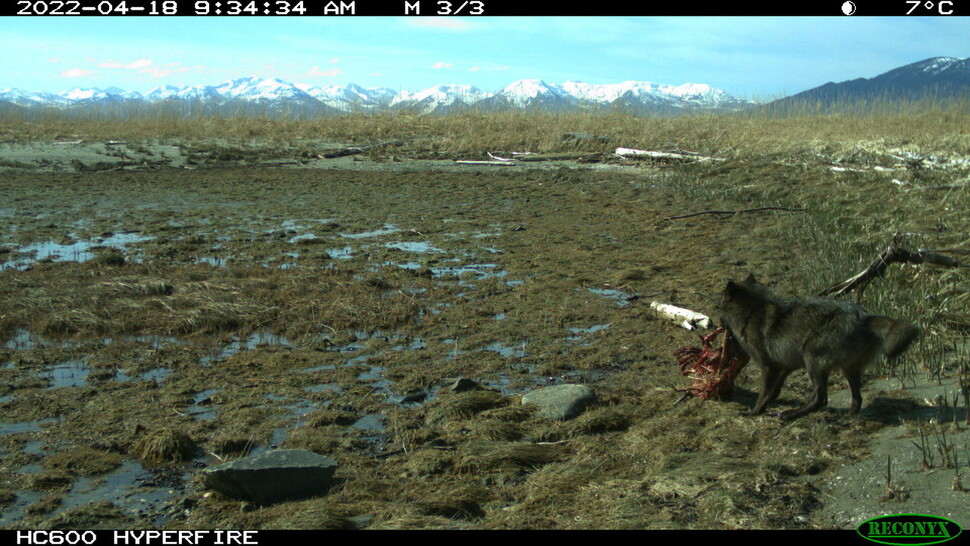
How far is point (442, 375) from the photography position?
6102 millimetres

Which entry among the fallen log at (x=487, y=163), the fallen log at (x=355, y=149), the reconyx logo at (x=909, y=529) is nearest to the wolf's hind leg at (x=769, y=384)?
the reconyx logo at (x=909, y=529)

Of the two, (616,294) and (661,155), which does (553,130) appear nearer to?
(661,155)

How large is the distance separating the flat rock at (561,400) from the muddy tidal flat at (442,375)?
0.24 feet

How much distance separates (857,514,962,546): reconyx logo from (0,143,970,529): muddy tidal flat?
0.11 metres

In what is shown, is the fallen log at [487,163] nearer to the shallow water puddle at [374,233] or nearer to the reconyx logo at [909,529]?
the shallow water puddle at [374,233]

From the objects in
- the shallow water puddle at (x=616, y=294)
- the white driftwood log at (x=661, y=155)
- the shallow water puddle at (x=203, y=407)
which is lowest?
the shallow water puddle at (x=203, y=407)

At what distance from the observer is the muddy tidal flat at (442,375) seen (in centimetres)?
384

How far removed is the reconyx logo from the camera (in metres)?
3.10

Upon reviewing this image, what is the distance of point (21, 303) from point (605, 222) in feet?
28.3

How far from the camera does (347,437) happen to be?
4906 mm

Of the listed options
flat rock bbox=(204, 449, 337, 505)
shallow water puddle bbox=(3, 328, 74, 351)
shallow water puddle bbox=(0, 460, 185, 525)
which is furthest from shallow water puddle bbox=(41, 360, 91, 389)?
flat rock bbox=(204, 449, 337, 505)

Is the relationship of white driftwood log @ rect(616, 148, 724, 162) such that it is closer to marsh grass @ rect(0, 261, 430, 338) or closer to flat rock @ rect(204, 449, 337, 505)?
marsh grass @ rect(0, 261, 430, 338)

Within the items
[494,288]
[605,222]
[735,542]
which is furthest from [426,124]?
[735,542]

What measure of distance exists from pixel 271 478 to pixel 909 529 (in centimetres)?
289
